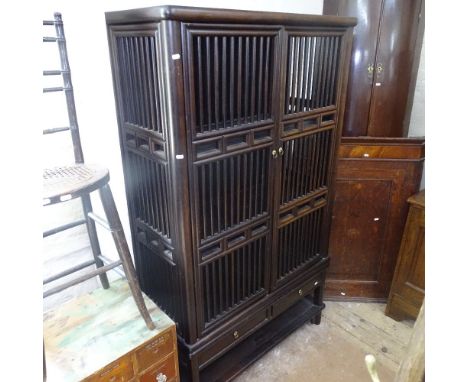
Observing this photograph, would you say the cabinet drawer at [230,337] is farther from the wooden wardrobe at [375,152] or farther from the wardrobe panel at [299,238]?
the wooden wardrobe at [375,152]

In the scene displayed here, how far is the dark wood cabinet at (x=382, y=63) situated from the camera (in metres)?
1.87

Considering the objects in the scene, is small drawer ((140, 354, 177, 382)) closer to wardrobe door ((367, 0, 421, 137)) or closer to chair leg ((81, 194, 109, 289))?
chair leg ((81, 194, 109, 289))

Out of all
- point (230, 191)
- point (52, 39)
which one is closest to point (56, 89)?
point (52, 39)

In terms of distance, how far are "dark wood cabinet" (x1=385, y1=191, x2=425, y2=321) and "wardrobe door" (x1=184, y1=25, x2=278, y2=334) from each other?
0.95 meters

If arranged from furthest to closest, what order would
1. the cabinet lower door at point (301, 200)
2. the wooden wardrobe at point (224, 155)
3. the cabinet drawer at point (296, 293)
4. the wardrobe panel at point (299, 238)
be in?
the cabinet drawer at point (296, 293), the wardrobe panel at point (299, 238), the cabinet lower door at point (301, 200), the wooden wardrobe at point (224, 155)

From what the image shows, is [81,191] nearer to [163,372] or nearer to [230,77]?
[230,77]

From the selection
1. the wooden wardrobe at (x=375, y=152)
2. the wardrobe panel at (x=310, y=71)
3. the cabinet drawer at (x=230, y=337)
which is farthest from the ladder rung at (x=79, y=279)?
the wooden wardrobe at (x=375, y=152)

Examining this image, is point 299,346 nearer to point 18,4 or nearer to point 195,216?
point 195,216

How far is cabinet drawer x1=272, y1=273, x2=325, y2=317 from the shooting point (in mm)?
1940

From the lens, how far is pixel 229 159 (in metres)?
1.44

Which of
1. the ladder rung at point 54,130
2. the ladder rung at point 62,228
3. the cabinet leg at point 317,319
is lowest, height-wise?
the cabinet leg at point 317,319

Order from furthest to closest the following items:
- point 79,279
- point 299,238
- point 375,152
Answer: point 375,152 < point 299,238 < point 79,279

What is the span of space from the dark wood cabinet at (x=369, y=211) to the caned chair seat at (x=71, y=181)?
140 centimetres

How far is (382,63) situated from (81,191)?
1.65 metres
